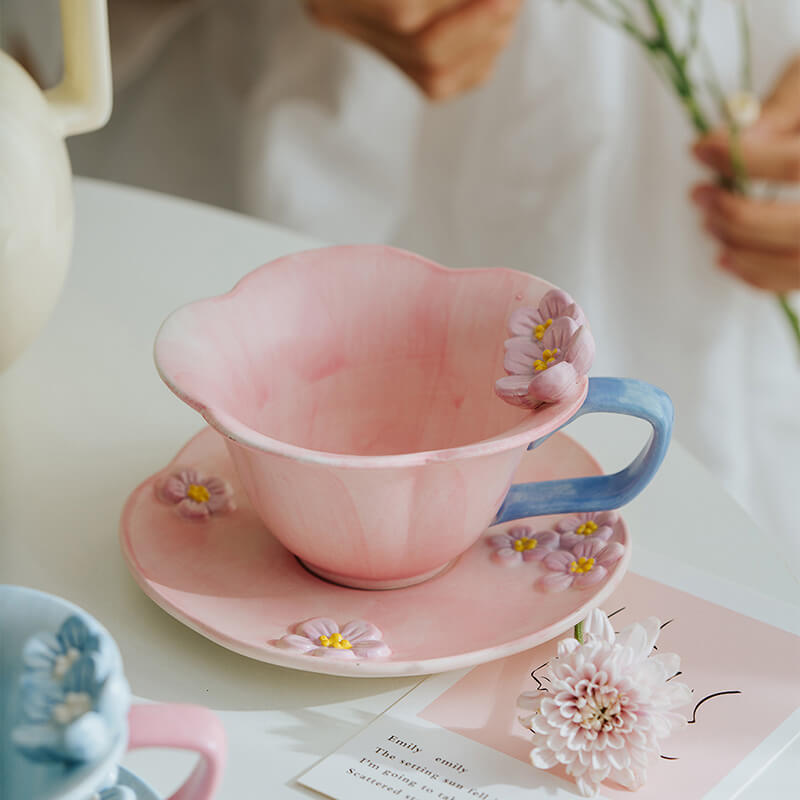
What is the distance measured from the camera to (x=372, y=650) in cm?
38

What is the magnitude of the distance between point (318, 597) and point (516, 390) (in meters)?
0.11

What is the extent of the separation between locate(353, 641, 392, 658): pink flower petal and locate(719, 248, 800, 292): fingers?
740mm

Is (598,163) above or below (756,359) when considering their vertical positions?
above

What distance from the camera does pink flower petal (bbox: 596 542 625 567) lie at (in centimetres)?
42

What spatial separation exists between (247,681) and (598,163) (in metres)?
0.85

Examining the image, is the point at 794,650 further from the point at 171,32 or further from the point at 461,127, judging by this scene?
the point at 171,32

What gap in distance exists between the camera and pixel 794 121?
41.4 inches

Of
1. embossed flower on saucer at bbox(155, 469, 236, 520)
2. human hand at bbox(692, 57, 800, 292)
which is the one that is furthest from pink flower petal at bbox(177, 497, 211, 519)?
human hand at bbox(692, 57, 800, 292)

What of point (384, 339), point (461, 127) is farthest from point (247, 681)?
point (461, 127)

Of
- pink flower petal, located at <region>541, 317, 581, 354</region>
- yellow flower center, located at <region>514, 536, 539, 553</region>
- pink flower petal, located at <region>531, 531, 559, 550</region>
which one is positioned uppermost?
pink flower petal, located at <region>541, 317, 581, 354</region>

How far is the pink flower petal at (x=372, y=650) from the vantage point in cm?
38

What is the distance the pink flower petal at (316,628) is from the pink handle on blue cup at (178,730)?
0.40 ft

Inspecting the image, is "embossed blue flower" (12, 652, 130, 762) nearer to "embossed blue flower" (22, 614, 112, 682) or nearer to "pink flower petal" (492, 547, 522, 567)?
"embossed blue flower" (22, 614, 112, 682)

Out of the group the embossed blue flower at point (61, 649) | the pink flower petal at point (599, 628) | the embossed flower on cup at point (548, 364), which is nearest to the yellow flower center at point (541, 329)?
the embossed flower on cup at point (548, 364)
